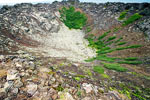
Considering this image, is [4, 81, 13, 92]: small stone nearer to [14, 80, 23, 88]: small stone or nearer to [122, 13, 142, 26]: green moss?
[14, 80, 23, 88]: small stone

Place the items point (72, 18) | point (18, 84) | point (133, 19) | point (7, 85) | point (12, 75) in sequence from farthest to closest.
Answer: point (72, 18) < point (133, 19) < point (12, 75) < point (18, 84) < point (7, 85)

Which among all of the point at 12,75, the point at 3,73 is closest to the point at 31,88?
the point at 12,75

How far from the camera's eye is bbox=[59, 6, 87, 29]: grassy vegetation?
43531 mm

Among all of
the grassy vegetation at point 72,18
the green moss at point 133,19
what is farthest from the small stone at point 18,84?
the grassy vegetation at point 72,18

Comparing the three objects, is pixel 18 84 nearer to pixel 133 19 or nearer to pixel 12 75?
pixel 12 75

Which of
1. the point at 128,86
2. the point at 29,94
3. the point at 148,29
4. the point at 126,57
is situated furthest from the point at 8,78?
the point at 148,29

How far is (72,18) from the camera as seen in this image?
47.1 meters

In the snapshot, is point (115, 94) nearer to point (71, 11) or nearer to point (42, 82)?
point (42, 82)

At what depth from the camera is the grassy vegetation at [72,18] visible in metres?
43.5

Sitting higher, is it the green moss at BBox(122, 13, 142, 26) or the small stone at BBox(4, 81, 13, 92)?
the green moss at BBox(122, 13, 142, 26)

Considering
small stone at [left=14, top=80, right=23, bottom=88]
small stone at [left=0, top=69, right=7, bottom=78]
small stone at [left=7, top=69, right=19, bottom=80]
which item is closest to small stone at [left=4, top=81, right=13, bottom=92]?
small stone at [left=14, top=80, right=23, bottom=88]

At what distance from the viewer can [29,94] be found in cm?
588

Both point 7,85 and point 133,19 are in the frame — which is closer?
point 7,85

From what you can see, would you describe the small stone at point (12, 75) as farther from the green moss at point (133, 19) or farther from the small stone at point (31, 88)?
the green moss at point (133, 19)
